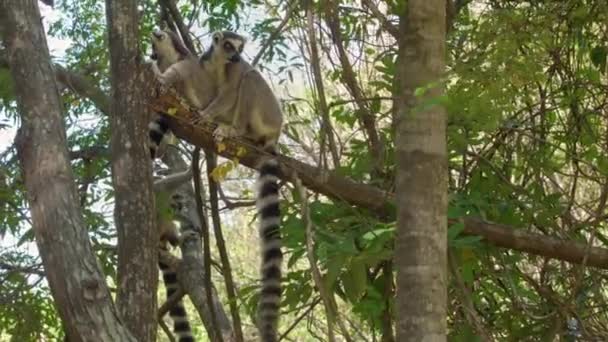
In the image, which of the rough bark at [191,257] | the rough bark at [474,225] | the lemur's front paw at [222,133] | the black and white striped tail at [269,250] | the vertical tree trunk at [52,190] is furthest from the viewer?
the rough bark at [191,257]

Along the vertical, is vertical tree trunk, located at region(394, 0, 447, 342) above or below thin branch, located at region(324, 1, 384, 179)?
below

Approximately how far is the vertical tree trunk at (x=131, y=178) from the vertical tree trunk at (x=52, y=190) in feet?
1.28

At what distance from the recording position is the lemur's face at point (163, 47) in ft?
25.7

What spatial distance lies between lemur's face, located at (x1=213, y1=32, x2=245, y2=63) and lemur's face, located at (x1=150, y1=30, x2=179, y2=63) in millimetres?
347

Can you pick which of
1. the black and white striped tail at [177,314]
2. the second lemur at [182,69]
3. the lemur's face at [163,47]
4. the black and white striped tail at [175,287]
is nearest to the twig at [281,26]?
the second lemur at [182,69]

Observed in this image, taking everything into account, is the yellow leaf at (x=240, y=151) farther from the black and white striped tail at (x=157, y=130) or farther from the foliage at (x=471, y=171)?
the black and white striped tail at (x=157, y=130)

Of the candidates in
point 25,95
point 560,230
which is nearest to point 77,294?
point 25,95

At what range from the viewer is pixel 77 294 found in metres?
3.98

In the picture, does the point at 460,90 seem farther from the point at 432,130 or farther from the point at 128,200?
the point at 128,200

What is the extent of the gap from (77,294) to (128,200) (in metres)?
0.77

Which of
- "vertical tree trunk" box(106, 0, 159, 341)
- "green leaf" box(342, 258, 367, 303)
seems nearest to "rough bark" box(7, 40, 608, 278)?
"green leaf" box(342, 258, 367, 303)

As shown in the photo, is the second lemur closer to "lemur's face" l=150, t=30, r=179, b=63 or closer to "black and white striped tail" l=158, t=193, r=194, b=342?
"lemur's face" l=150, t=30, r=179, b=63

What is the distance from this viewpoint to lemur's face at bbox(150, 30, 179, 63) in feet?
25.7

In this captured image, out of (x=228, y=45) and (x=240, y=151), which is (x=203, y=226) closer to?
(x=240, y=151)
